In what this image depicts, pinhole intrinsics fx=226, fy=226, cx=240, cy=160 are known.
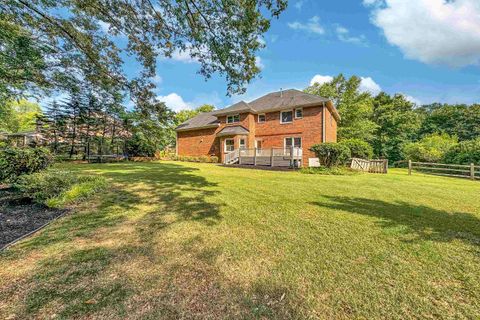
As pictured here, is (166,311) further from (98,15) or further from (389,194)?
(98,15)

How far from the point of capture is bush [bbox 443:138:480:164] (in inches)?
704

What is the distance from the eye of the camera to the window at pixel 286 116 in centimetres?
2103

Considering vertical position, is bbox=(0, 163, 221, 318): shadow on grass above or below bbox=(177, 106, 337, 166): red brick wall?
below

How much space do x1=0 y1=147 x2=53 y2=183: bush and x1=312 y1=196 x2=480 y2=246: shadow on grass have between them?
8.13 metres

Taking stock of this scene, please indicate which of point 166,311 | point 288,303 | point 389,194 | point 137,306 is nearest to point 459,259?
point 288,303

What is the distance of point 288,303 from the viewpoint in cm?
232

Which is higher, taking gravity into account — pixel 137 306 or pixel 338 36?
pixel 338 36

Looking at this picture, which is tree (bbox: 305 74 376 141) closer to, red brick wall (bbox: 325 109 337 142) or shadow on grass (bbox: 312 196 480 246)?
red brick wall (bbox: 325 109 337 142)

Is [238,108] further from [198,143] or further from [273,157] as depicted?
[273,157]

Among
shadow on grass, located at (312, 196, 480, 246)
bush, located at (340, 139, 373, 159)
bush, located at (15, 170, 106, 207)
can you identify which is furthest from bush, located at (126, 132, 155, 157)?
shadow on grass, located at (312, 196, 480, 246)

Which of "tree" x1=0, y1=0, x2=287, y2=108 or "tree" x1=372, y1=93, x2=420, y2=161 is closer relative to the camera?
"tree" x1=0, y1=0, x2=287, y2=108

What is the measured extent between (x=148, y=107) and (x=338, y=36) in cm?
1371

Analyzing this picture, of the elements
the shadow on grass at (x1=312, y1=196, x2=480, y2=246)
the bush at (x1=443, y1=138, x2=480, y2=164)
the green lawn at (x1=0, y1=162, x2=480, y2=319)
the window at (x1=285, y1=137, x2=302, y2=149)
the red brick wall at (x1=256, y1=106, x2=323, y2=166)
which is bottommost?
the green lawn at (x1=0, y1=162, x2=480, y2=319)

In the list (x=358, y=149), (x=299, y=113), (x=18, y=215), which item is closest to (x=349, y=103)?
(x=358, y=149)
